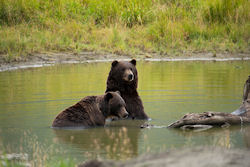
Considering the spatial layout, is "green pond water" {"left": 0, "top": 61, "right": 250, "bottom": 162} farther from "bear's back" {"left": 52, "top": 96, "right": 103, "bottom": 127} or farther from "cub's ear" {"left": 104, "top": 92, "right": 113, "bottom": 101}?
"cub's ear" {"left": 104, "top": 92, "right": 113, "bottom": 101}

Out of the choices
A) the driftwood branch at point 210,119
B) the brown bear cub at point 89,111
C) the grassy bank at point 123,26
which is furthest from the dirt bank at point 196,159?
the grassy bank at point 123,26

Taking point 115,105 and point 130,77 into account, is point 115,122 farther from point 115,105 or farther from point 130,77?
point 115,105

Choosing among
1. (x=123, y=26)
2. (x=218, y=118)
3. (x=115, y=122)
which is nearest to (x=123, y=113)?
(x=115, y=122)

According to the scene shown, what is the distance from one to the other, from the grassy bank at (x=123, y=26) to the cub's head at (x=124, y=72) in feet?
25.4

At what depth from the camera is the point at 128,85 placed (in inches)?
370

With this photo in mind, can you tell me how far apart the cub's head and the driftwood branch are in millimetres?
1350

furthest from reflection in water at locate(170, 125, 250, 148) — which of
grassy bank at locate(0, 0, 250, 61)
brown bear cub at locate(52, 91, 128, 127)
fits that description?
grassy bank at locate(0, 0, 250, 61)

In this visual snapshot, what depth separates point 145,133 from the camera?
8.00 meters

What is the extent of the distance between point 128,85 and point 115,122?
0.73m

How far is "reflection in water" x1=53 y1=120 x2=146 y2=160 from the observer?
6623 millimetres

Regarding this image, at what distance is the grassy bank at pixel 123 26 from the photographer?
18.1 metres

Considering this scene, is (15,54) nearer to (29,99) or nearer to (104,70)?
(104,70)

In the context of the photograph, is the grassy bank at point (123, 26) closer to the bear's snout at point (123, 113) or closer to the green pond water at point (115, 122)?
the green pond water at point (115, 122)

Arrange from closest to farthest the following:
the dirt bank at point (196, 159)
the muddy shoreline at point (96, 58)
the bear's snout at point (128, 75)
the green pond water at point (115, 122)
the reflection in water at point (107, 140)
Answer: the dirt bank at point (196, 159)
the reflection in water at point (107, 140)
the green pond water at point (115, 122)
the bear's snout at point (128, 75)
the muddy shoreline at point (96, 58)
